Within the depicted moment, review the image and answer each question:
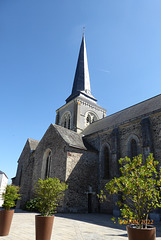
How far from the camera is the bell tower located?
80.6ft

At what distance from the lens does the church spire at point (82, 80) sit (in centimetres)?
2814

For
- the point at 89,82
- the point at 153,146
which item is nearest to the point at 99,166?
the point at 153,146

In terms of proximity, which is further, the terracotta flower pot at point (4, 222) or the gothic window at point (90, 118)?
the gothic window at point (90, 118)

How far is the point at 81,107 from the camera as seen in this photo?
25.5m

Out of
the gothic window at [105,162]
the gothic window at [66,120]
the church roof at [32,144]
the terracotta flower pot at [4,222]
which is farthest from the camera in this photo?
the gothic window at [66,120]

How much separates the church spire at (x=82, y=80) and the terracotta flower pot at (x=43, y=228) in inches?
891

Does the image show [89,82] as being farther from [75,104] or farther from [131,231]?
[131,231]

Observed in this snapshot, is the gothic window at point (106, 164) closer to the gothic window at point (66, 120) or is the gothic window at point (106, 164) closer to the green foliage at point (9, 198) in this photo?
the green foliage at point (9, 198)

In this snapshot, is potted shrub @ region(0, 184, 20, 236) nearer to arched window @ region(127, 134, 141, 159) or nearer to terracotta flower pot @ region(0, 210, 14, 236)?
terracotta flower pot @ region(0, 210, 14, 236)

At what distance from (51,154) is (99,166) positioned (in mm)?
4786

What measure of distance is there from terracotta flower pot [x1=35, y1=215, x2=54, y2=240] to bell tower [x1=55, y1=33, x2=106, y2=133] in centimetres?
1817

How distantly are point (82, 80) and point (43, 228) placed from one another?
2649 cm

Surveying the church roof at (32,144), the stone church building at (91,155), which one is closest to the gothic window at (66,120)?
the church roof at (32,144)

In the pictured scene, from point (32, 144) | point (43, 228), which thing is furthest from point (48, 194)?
point (32, 144)
